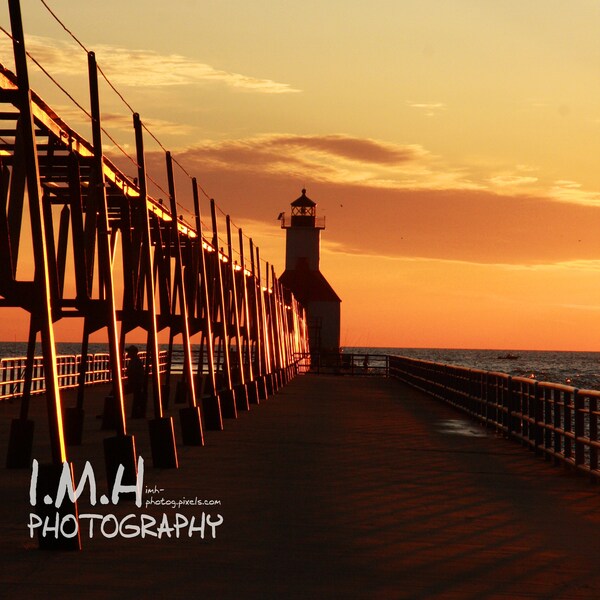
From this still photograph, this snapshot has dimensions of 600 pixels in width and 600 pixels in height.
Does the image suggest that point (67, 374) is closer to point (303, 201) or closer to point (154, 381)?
point (154, 381)

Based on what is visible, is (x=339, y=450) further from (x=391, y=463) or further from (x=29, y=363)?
(x=29, y=363)

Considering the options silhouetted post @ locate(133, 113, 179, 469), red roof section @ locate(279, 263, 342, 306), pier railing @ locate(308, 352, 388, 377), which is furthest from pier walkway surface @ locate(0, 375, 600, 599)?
red roof section @ locate(279, 263, 342, 306)

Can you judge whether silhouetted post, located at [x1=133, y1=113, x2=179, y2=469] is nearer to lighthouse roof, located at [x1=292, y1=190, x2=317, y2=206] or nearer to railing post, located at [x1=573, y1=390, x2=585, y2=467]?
railing post, located at [x1=573, y1=390, x2=585, y2=467]

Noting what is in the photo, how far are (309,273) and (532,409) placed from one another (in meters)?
82.0

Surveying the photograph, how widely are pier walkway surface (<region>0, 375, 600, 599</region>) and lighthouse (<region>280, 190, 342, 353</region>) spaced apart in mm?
80273

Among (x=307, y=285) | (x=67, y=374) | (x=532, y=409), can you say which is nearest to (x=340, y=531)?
(x=532, y=409)

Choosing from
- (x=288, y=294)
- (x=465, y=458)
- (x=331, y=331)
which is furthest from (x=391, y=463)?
(x=331, y=331)

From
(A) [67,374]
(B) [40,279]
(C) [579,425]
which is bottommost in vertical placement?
(C) [579,425]

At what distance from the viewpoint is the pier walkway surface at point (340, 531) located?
325 inches

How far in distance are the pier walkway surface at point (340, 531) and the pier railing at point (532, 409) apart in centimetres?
34

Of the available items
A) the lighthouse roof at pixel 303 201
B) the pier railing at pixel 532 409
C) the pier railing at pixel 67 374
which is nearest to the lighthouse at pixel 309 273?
the lighthouse roof at pixel 303 201

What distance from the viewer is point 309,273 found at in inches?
3986

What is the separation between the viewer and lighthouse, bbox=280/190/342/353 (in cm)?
10088

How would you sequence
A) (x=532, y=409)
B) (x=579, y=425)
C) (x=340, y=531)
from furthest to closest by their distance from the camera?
(x=532, y=409), (x=579, y=425), (x=340, y=531)
